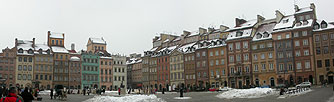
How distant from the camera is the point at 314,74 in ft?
201

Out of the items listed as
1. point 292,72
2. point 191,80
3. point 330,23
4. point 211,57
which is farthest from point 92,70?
point 330,23

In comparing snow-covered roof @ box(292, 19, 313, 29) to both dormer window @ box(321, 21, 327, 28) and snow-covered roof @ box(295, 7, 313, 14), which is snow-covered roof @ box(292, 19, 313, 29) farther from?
snow-covered roof @ box(295, 7, 313, 14)

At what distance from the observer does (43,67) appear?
89.9 meters

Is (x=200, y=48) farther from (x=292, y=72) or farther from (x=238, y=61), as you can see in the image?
(x=292, y=72)

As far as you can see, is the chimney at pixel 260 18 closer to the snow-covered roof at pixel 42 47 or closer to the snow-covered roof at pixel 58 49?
the snow-covered roof at pixel 58 49

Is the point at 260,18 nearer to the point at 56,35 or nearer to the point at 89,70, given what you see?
the point at 89,70

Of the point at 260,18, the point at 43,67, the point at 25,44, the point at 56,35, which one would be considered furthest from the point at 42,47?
the point at 260,18

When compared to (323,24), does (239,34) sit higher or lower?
lower

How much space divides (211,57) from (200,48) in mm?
3795

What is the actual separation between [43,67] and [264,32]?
55233 mm

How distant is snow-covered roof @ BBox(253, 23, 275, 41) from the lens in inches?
2709

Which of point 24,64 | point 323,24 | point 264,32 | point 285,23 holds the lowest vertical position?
point 24,64

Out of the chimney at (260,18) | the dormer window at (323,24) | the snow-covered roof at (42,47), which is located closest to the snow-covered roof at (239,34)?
the chimney at (260,18)

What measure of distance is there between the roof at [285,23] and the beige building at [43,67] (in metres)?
56.4
